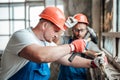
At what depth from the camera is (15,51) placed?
1804 mm

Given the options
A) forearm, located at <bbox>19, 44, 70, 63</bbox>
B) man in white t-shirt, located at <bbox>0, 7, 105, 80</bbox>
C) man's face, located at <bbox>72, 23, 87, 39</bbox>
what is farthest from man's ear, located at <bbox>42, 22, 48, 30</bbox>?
man's face, located at <bbox>72, 23, 87, 39</bbox>

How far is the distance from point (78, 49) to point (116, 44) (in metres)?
1.67

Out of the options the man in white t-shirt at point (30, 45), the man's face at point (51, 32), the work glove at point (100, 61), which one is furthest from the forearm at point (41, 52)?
the work glove at point (100, 61)

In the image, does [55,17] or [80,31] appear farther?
[80,31]

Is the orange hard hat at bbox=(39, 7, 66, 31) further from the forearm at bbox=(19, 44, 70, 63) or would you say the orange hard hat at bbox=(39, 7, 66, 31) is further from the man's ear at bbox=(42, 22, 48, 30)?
the forearm at bbox=(19, 44, 70, 63)

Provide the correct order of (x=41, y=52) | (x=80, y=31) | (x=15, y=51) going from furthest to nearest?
(x=80, y=31) → (x=15, y=51) → (x=41, y=52)

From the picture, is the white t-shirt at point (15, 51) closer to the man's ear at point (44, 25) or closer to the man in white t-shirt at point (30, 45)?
the man in white t-shirt at point (30, 45)

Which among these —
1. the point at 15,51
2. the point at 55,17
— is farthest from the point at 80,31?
the point at 15,51

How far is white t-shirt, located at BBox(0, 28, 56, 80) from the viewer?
5.73 feet

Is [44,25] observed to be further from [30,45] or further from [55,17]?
[30,45]

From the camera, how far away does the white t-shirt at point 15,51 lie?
1.75 m

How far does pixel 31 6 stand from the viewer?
5.45m

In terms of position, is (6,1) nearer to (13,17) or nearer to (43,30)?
(13,17)

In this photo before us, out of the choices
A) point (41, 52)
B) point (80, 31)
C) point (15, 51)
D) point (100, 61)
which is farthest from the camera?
point (80, 31)
